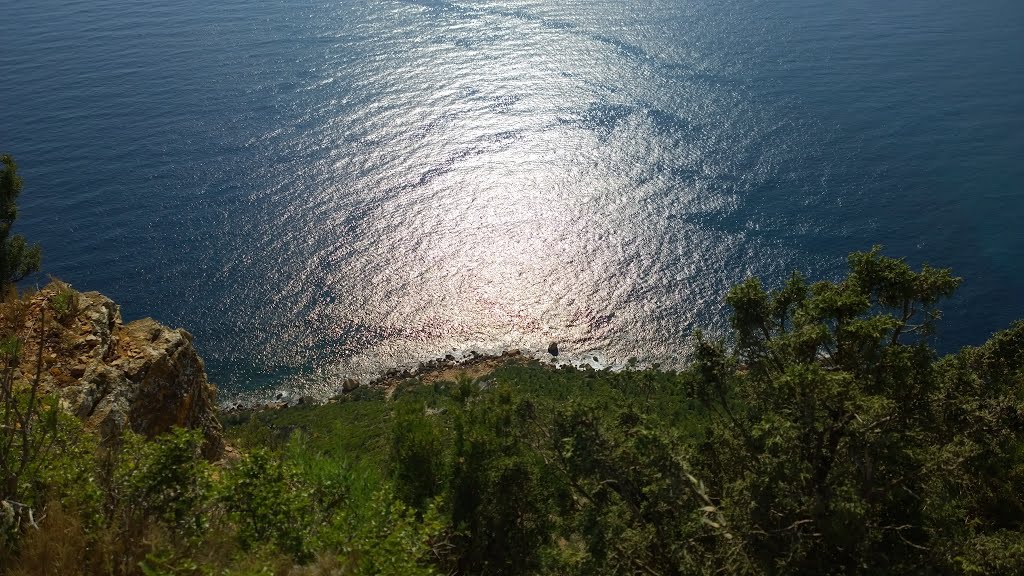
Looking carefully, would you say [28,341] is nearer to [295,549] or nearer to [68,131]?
[295,549]

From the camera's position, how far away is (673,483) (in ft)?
60.1

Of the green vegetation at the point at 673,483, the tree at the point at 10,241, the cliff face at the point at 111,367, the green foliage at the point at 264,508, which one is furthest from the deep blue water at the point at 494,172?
the green foliage at the point at 264,508

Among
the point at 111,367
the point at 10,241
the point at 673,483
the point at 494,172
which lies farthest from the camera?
the point at 494,172

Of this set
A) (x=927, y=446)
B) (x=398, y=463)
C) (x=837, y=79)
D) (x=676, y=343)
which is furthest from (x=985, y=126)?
(x=398, y=463)

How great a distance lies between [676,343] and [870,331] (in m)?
44.3

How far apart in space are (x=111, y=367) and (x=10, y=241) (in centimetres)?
1744

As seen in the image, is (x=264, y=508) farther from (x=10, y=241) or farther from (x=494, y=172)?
(x=494, y=172)

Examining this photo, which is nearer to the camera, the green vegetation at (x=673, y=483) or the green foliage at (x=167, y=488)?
the green foliage at (x=167, y=488)

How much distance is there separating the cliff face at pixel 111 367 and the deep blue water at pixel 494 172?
27.6 meters

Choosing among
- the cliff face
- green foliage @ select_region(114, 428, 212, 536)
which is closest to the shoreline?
the cliff face

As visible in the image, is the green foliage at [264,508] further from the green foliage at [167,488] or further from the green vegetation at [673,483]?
the green foliage at [167,488]

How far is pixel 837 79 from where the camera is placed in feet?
290

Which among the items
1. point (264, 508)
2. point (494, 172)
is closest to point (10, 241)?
point (264, 508)

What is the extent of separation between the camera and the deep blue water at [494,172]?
61125mm
